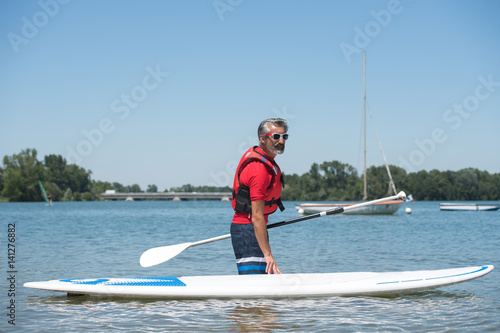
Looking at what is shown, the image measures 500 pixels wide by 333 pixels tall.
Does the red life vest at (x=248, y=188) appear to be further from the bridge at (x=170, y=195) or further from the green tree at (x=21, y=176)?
the bridge at (x=170, y=195)

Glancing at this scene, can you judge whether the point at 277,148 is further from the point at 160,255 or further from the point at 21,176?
the point at 21,176

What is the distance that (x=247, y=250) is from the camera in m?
4.82

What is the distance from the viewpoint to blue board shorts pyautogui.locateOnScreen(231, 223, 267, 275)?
4.77 metres

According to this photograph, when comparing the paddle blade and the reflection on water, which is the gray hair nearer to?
the reflection on water

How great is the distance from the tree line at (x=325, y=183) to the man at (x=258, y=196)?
104 m

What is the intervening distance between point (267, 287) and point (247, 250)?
4.85 ft

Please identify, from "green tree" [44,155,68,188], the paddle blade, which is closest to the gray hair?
the paddle blade

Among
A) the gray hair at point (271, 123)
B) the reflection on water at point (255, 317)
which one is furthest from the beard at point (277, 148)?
the reflection on water at point (255, 317)

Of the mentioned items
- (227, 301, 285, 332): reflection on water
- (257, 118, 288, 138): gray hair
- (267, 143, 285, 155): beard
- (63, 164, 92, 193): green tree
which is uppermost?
(63, 164, 92, 193): green tree

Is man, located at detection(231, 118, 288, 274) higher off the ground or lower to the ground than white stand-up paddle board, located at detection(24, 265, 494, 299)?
higher

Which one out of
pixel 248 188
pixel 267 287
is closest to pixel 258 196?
pixel 248 188

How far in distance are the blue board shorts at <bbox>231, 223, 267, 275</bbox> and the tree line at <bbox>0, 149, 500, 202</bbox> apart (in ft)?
342

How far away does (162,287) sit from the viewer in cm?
651

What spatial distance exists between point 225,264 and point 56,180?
12503 centimetres
